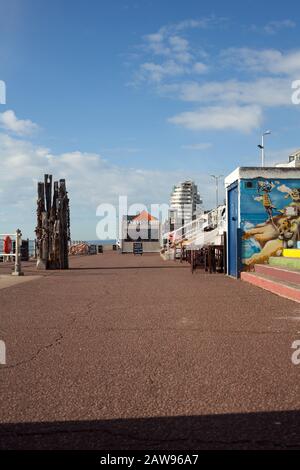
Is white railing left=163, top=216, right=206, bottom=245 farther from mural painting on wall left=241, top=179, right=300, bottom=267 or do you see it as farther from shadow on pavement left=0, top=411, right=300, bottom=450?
shadow on pavement left=0, top=411, right=300, bottom=450

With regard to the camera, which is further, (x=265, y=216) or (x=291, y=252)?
(x=265, y=216)

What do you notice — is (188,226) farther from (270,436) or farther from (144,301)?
(270,436)

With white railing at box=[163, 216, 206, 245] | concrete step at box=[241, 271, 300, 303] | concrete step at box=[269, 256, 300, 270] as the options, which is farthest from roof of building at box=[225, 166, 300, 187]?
white railing at box=[163, 216, 206, 245]

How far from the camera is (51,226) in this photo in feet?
86.3

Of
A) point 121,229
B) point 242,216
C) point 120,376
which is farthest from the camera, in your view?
point 121,229

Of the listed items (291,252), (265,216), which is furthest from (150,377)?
(265,216)

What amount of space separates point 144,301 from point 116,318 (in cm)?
248

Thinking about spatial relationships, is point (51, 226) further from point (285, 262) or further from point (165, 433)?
point (165, 433)

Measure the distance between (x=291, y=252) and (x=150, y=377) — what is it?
1434 cm

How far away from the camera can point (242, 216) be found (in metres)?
20.0

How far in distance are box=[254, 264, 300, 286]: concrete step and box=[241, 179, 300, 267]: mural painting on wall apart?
114 centimetres

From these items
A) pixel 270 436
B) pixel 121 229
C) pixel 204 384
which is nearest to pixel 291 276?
pixel 204 384

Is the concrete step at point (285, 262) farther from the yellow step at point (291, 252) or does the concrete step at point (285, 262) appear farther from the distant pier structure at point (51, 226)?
the distant pier structure at point (51, 226)

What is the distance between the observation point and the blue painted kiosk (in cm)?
1991
